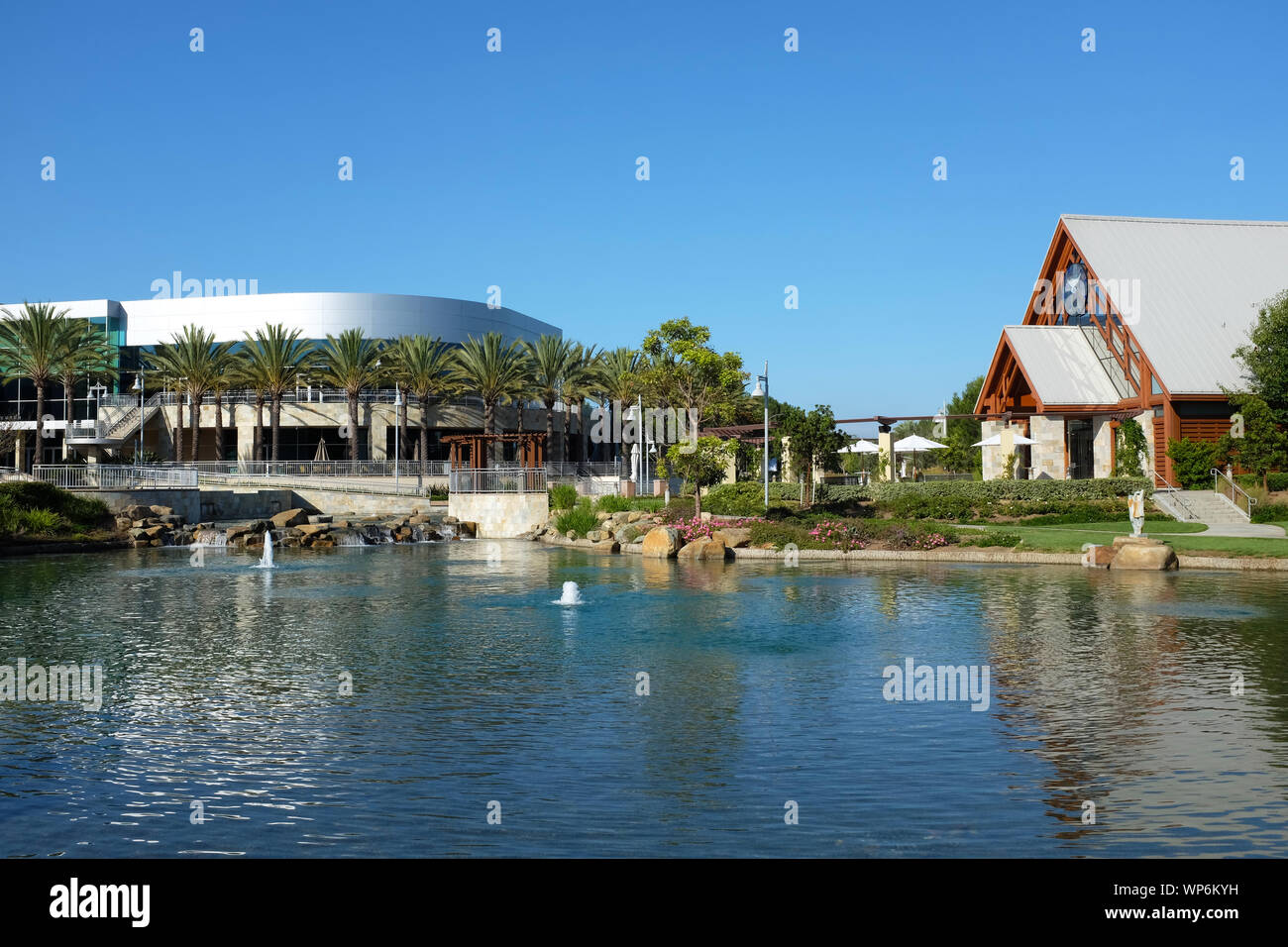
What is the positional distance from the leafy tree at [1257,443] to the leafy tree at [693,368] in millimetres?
18042

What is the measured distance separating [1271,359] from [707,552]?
900 inches

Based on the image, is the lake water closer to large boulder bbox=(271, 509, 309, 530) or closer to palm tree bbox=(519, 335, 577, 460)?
large boulder bbox=(271, 509, 309, 530)

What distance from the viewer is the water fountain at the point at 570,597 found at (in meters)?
21.9

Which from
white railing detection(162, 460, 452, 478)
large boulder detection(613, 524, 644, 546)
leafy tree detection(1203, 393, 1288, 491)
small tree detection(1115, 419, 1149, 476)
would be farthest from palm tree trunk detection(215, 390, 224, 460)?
leafy tree detection(1203, 393, 1288, 491)

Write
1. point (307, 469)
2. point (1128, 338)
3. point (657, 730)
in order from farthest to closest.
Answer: point (307, 469)
point (1128, 338)
point (657, 730)

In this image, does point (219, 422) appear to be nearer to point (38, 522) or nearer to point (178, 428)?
point (178, 428)

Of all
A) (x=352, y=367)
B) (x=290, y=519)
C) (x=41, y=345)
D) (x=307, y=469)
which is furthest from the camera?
(x=352, y=367)

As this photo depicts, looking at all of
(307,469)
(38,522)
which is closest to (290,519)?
(38,522)

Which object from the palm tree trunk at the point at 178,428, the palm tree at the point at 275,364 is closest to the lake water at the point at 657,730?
the palm tree at the point at 275,364

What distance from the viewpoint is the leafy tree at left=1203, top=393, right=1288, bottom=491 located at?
37.8 metres

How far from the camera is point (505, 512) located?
48.2 m

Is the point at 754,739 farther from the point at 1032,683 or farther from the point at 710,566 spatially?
the point at 710,566

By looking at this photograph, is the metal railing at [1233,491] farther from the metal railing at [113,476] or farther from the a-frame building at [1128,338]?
the metal railing at [113,476]
